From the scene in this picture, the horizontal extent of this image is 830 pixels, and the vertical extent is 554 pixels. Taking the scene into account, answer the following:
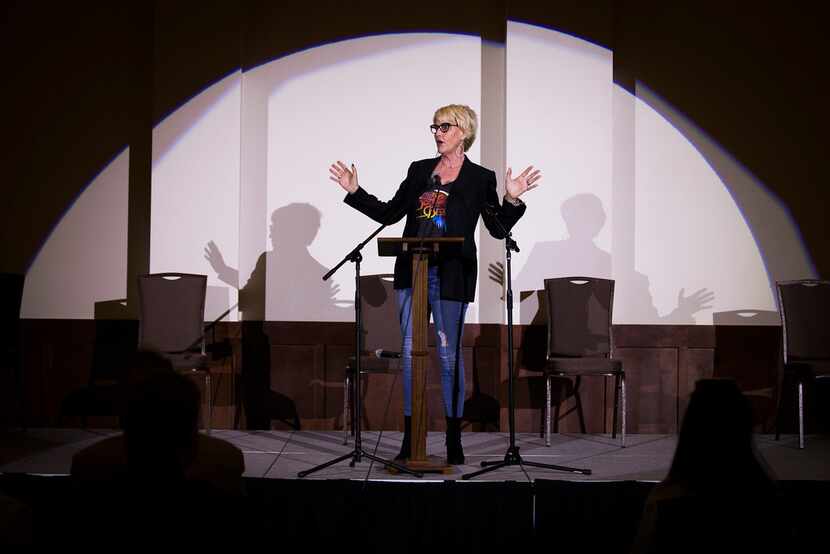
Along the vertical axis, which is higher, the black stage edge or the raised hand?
the raised hand

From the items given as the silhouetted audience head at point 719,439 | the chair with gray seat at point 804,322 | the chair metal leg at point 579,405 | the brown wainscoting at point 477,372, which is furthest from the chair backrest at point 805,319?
the silhouetted audience head at point 719,439

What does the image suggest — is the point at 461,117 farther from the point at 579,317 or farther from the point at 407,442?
the point at 579,317

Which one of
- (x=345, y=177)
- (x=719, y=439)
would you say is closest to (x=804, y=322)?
(x=345, y=177)

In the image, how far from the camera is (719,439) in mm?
1678

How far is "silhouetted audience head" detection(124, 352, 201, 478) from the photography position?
1566mm

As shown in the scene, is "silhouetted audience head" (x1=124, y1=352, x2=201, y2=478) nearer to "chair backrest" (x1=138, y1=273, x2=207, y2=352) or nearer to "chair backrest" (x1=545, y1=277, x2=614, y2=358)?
"chair backrest" (x1=138, y1=273, x2=207, y2=352)

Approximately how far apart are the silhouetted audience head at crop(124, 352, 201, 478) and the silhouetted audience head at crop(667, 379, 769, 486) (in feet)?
3.42

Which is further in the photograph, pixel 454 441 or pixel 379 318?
pixel 379 318

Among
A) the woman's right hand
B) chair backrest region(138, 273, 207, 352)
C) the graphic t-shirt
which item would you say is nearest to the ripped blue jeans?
the graphic t-shirt

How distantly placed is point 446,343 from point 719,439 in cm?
210

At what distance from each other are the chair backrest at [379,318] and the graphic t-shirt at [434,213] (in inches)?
49.9

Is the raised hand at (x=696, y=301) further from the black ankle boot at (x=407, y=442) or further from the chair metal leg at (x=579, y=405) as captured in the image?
the black ankle boot at (x=407, y=442)

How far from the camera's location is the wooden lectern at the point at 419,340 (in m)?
3.54

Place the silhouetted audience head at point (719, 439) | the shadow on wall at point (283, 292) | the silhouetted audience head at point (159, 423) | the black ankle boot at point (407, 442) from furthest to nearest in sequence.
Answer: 1. the shadow on wall at point (283, 292)
2. the black ankle boot at point (407, 442)
3. the silhouetted audience head at point (719, 439)
4. the silhouetted audience head at point (159, 423)
